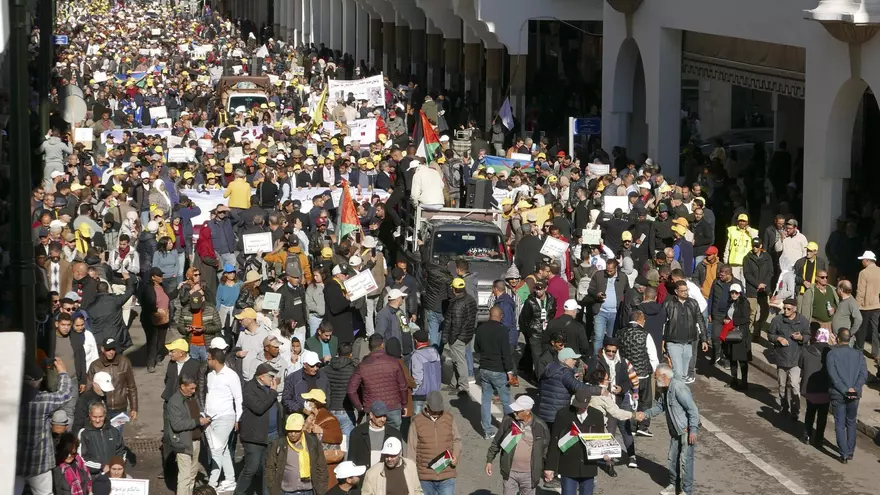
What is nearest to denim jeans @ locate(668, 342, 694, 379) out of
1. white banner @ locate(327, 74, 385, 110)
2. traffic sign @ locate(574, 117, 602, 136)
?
traffic sign @ locate(574, 117, 602, 136)

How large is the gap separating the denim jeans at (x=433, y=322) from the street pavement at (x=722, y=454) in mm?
928

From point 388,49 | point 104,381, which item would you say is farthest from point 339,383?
point 388,49

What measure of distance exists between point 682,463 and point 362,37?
2288 inches

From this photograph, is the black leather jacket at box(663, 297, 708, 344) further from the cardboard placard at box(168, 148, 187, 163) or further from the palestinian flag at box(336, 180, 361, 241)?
the cardboard placard at box(168, 148, 187, 163)

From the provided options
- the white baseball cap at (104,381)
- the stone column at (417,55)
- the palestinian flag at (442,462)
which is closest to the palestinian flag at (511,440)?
the palestinian flag at (442,462)

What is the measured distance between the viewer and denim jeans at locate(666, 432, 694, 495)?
15367 millimetres

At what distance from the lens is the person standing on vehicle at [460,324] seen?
18.6 m

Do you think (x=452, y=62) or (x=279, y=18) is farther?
(x=279, y=18)

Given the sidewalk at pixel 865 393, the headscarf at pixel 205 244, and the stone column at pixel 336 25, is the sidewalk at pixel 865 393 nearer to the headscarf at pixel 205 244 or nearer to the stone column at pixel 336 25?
the headscarf at pixel 205 244

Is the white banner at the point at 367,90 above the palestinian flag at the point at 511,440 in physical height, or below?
above

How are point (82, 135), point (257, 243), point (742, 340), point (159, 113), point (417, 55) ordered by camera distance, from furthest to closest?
point (417, 55) → point (159, 113) → point (82, 135) → point (257, 243) → point (742, 340)

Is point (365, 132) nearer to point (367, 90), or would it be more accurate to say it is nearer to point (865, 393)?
point (367, 90)

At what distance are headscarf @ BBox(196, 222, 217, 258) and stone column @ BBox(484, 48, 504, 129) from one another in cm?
2419

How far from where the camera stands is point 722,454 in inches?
679
